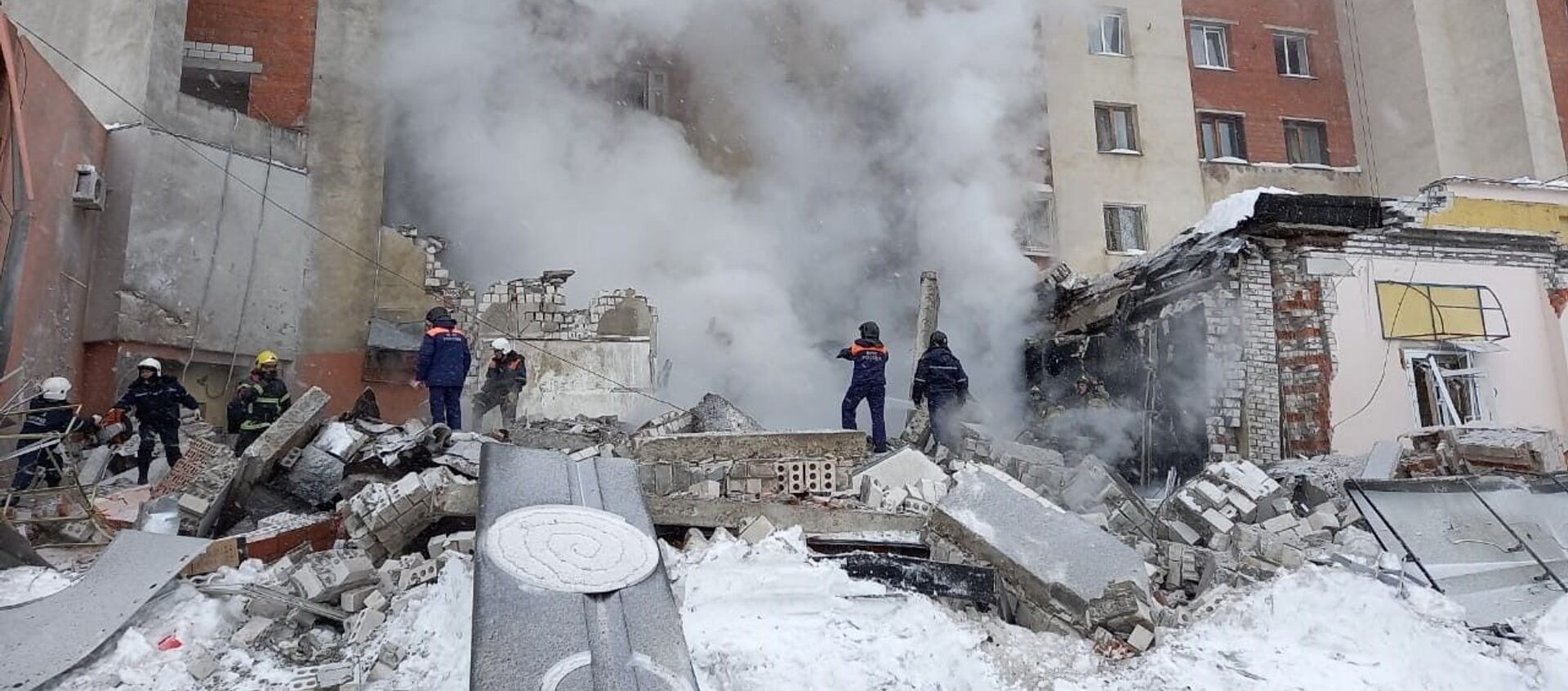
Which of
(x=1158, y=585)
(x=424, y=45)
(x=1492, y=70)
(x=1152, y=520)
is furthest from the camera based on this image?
(x=1492, y=70)

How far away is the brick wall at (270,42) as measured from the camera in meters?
14.3

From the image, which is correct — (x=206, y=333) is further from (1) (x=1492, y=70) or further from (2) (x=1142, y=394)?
(1) (x=1492, y=70)

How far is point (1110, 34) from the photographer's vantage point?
19.0m

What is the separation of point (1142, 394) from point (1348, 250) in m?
2.92

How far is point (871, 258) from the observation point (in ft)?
53.8

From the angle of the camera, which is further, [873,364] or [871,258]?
[871,258]

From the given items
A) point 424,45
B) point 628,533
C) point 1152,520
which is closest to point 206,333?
point 424,45

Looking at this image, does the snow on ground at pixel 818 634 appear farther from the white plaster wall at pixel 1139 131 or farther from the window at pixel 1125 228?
the window at pixel 1125 228

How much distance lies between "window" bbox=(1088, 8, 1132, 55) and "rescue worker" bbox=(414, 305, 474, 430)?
49.5 feet

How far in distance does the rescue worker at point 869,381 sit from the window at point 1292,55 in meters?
16.2

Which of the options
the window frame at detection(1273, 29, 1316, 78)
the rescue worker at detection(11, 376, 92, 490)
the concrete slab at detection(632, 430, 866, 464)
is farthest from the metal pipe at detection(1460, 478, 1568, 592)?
the window frame at detection(1273, 29, 1316, 78)

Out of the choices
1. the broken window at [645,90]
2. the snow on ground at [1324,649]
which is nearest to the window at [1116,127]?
the broken window at [645,90]

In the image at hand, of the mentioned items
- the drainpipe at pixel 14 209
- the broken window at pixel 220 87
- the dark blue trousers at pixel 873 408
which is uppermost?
the broken window at pixel 220 87

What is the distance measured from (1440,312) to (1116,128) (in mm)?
8680
